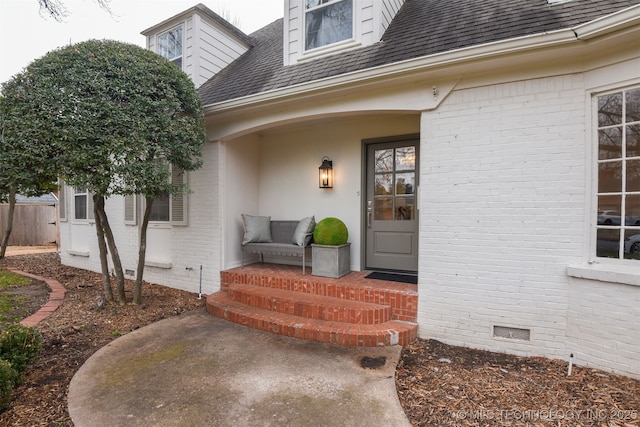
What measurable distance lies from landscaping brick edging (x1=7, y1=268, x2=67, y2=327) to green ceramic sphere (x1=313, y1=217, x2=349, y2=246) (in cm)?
367

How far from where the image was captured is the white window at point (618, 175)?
8.66 ft

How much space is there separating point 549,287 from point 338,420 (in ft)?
7.84

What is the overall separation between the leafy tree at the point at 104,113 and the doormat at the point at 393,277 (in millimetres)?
3179

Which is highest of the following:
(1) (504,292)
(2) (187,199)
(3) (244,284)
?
(2) (187,199)

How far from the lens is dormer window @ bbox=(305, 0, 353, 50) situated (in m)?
4.41

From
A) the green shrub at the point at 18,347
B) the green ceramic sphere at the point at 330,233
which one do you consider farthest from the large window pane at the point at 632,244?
the green shrub at the point at 18,347

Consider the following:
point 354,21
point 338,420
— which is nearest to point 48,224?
point 354,21

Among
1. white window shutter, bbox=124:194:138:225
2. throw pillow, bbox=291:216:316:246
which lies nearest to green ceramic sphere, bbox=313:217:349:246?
throw pillow, bbox=291:216:316:246

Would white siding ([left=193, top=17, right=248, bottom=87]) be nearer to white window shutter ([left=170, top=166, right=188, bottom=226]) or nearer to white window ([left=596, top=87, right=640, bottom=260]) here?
white window shutter ([left=170, top=166, right=188, bottom=226])

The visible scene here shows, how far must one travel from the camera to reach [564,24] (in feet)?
9.12

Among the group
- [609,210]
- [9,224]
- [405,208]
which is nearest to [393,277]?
[405,208]

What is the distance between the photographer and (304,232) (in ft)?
15.2

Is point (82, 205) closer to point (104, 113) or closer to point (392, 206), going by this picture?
point (104, 113)

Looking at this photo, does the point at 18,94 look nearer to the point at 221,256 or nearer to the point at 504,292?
the point at 221,256
